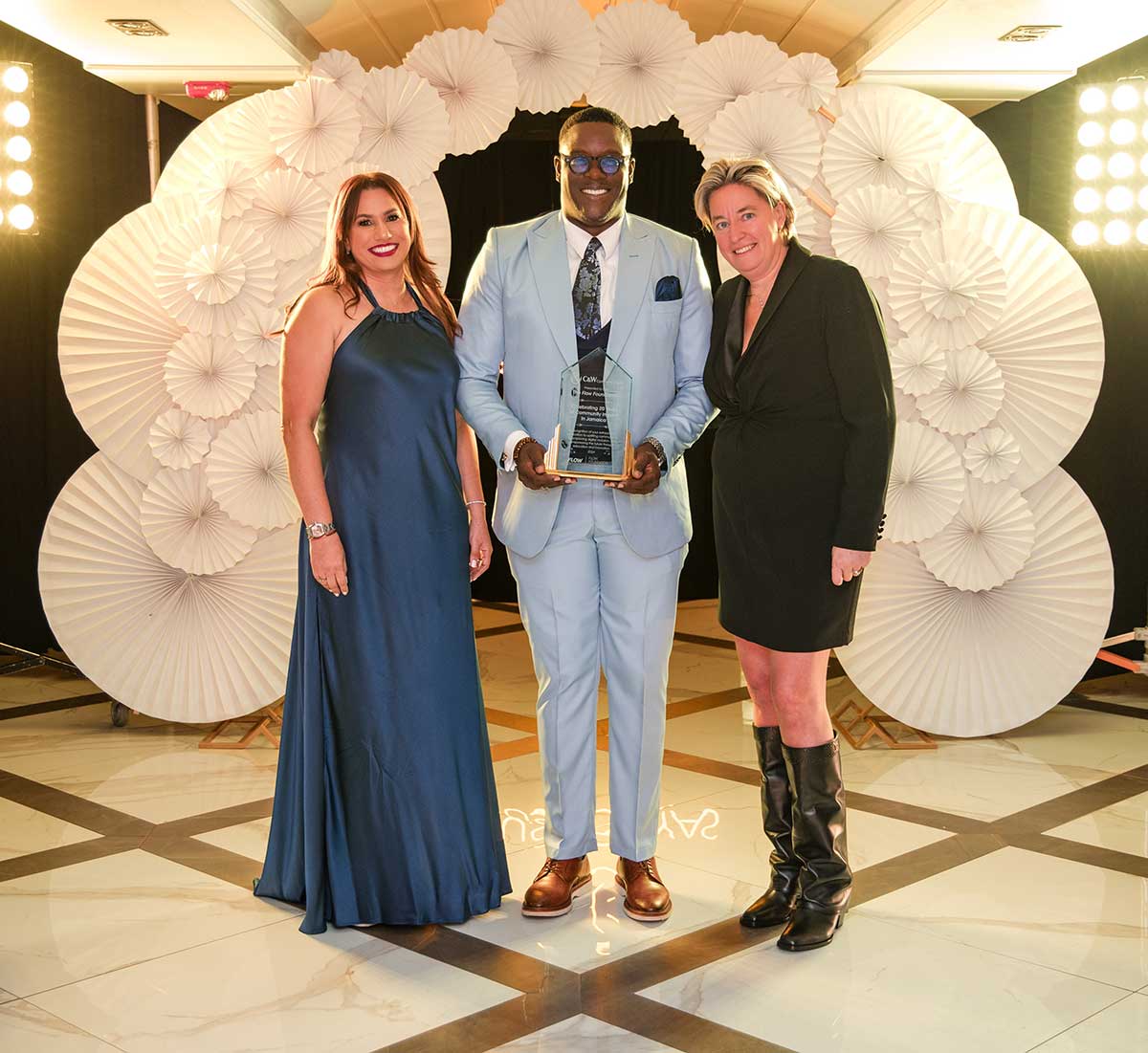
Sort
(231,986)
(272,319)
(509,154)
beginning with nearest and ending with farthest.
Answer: (231,986) → (272,319) → (509,154)

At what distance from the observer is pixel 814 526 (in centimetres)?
288

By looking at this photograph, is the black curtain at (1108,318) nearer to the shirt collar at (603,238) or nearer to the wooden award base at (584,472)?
the shirt collar at (603,238)

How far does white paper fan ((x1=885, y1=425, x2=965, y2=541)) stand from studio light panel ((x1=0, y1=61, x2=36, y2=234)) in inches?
147

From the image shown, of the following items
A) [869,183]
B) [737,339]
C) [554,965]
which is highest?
[869,183]

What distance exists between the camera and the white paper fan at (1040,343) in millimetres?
4602

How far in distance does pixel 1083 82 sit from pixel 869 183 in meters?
1.54

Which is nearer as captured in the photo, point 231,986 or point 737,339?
point 231,986

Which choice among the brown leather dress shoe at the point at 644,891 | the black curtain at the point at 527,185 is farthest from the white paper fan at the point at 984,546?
the black curtain at the point at 527,185

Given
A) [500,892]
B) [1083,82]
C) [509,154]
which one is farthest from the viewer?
[509,154]

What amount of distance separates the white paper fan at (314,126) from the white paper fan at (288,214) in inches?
2.7

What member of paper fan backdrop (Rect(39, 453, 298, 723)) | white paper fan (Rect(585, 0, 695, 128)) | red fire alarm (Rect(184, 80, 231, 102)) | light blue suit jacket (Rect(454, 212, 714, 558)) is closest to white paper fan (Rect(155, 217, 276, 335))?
paper fan backdrop (Rect(39, 453, 298, 723))

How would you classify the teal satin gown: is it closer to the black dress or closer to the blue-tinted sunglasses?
the blue-tinted sunglasses

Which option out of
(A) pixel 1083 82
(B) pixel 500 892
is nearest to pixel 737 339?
(B) pixel 500 892

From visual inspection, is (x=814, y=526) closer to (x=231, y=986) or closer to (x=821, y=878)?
(x=821, y=878)
